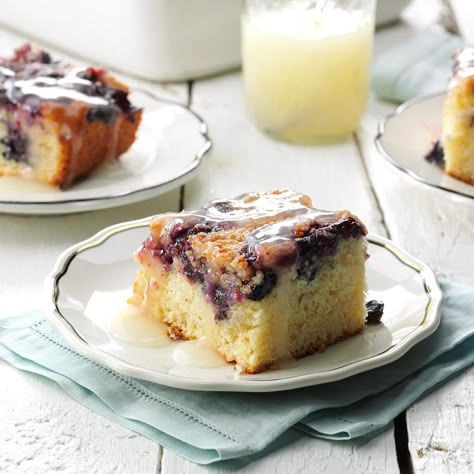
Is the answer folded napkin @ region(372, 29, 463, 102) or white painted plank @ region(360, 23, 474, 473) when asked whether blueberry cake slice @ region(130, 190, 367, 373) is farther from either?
folded napkin @ region(372, 29, 463, 102)

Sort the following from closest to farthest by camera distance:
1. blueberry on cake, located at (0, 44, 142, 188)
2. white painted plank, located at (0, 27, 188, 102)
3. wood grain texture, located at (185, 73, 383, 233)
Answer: blueberry on cake, located at (0, 44, 142, 188) → wood grain texture, located at (185, 73, 383, 233) → white painted plank, located at (0, 27, 188, 102)

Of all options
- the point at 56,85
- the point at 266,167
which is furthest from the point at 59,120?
the point at 266,167

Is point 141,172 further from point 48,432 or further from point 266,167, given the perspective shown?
point 48,432

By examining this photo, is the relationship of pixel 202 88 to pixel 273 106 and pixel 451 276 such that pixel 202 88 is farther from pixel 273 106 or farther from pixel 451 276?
pixel 451 276

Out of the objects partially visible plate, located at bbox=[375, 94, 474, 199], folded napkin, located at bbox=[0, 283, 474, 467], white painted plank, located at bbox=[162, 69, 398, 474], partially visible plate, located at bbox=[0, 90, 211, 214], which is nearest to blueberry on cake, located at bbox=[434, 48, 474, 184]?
partially visible plate, located at bbox=[375, 94, 474, 199]

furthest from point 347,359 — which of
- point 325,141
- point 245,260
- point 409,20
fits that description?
point 409,20

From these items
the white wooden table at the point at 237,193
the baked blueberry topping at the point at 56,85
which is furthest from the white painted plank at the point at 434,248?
the baked blueberry topping at the point at 56,85
